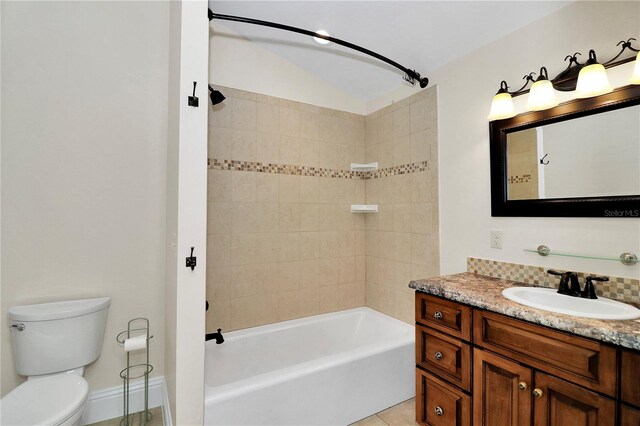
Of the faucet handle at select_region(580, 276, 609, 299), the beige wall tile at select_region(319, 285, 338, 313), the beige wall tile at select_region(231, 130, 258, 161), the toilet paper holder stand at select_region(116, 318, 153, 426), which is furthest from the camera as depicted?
the beige wall tile at select_region(319, 285, 338, 313)

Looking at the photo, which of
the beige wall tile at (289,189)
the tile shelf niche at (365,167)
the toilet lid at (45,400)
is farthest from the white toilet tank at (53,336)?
the tile shelf niche at (365,167)

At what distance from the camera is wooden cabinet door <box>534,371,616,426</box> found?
40.9 inches

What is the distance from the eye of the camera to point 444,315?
161cm

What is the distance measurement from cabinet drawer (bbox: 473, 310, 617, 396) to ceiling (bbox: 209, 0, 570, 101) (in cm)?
169

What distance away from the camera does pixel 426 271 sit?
2.40 m

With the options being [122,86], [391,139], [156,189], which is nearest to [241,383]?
[156,189]

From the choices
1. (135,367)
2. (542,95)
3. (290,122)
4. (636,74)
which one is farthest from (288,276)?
(636,74)

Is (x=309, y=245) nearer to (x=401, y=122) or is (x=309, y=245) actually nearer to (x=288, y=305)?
(x=288, y=305)

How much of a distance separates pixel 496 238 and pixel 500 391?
0.91 m

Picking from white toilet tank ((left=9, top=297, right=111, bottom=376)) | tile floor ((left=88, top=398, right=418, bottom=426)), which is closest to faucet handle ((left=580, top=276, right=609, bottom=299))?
tile floor ((left=88, top=398, right=418, bottom=426))

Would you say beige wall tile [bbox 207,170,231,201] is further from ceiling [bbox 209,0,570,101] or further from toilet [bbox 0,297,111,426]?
ceiling [bbox 209,0,570,101]

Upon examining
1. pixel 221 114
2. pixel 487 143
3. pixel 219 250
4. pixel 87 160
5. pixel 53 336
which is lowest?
pixel 53 336

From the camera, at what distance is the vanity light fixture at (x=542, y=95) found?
1.55 metres

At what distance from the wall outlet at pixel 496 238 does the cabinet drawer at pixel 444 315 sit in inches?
23.7
